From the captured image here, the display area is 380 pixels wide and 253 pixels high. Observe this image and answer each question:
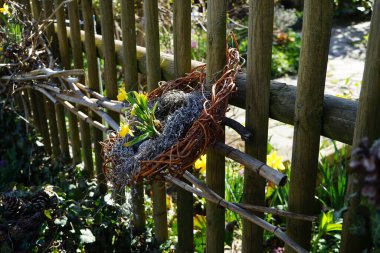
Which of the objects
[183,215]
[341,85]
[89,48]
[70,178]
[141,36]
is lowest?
[341,85]

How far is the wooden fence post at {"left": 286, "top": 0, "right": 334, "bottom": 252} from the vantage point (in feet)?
4.29

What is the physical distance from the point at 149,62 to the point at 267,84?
68 cm

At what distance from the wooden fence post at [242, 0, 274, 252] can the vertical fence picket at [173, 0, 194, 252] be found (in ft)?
1.11

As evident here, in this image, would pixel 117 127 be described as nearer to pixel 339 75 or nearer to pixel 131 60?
pixel 131 60

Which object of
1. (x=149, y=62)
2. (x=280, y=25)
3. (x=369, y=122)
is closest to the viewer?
(x=369, y=122)

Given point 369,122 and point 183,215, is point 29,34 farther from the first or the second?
point 369,122

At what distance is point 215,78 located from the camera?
5.52ft

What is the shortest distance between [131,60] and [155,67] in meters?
0.22

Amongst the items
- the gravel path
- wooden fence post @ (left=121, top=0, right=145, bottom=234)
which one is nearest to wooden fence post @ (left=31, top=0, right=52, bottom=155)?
wooden fence post @ (left=121, top=0, right=145, bottom=234)

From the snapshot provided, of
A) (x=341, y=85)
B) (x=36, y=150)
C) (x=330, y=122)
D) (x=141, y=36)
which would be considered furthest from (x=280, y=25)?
(x=330, y=122)

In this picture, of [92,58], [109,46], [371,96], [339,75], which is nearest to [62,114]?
[92,58]

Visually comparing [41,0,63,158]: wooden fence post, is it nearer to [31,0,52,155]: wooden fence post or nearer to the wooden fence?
[31,0,52,155]: wooden fence post

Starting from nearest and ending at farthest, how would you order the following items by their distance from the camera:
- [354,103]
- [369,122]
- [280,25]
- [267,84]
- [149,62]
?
[369,122]
[354,103]
[267,84]
[149,62]
[280,25]

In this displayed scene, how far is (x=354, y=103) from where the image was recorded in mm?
1393
